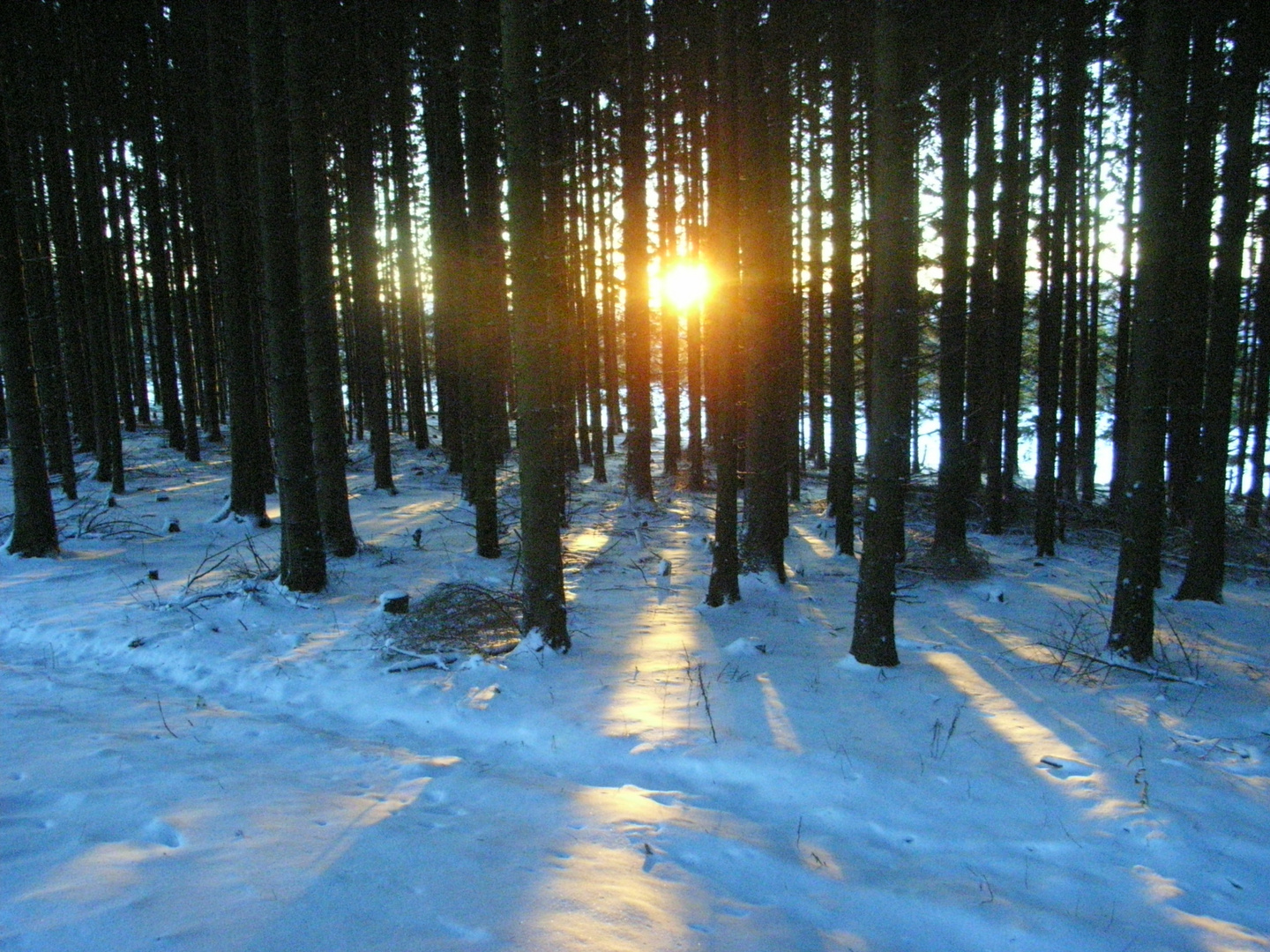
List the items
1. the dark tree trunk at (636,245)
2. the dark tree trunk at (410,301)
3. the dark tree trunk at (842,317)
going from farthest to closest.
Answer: the dark tree trunk at (410,301) < the dark tree trunk at (636,245) < the dark tree trunk at (842,317)

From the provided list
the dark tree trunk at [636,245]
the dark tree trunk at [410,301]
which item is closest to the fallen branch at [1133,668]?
the dark tree trunk at [636,245]

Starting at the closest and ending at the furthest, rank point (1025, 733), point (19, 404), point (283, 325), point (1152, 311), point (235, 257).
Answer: point (1025, 733) → point (1152, 311) → point (283, 325) → point (19, 404) → point (235, 257)

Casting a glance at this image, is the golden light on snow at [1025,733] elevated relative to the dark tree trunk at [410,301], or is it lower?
lower

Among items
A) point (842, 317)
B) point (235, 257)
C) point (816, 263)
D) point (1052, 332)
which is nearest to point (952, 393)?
point (842, 317)

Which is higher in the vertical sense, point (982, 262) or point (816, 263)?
point (816, 263)

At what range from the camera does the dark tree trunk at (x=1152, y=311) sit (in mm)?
6578

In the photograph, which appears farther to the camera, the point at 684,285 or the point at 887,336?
the point at 684,285

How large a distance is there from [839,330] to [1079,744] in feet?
29.7

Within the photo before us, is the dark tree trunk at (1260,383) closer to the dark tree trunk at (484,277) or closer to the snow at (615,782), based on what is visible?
the snow at (615,782)

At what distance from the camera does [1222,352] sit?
32.6ft

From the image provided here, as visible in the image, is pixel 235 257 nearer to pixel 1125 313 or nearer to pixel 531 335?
pixel 531 335

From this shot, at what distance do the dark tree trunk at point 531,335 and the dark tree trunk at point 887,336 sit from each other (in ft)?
10.6

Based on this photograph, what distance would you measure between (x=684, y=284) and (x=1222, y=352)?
1359 centimetres

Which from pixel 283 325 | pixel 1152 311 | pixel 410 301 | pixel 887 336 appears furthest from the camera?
pixel 410 301
